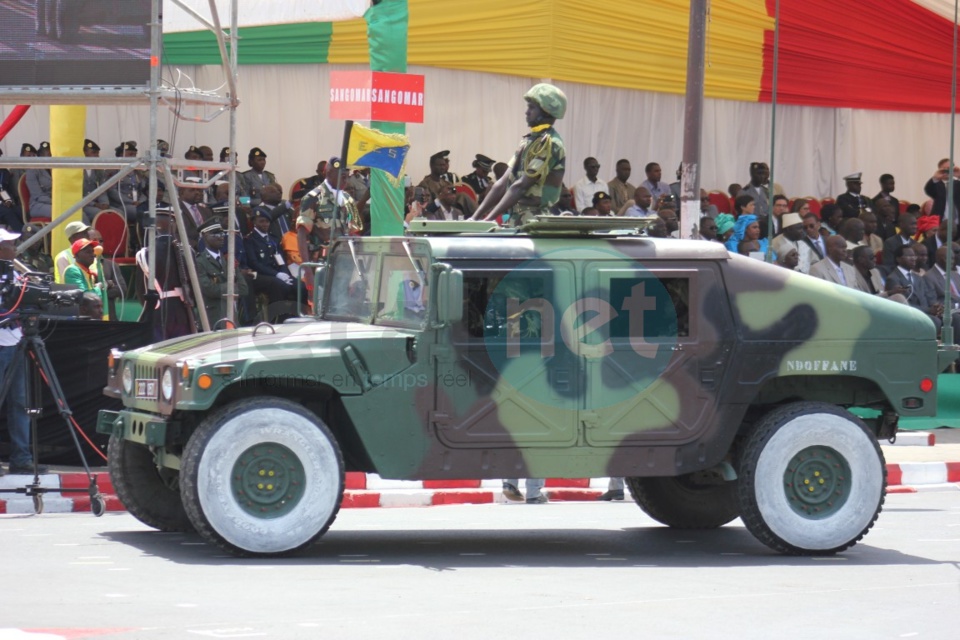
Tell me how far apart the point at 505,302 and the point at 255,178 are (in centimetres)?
1052

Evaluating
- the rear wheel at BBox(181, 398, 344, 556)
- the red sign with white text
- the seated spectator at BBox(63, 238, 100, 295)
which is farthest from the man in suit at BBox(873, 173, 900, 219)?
the rear wheel at BBox(181, 398, 344, 556)

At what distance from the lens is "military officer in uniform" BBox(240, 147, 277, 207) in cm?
1966

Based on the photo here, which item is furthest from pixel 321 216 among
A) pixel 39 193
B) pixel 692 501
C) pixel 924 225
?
pixel 924 225

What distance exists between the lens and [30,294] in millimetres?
11797

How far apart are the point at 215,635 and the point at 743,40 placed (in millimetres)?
17938

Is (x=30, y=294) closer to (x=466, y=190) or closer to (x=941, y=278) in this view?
(x=466, y=190)

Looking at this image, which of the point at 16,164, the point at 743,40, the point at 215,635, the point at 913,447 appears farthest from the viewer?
the point at 743,40

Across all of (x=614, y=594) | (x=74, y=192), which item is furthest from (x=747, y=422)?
(x=74, y=192)

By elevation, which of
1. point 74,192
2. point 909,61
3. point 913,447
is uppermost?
point 909,61

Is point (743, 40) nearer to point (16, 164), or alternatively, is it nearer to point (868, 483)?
point (16, 164)

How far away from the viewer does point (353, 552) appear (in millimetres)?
10195

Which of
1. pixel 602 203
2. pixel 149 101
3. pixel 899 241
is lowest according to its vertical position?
pixel 899 241

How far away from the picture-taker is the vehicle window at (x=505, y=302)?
9789 mm

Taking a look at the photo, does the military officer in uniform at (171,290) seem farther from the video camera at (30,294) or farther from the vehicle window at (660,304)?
the vehicle window at (660,304)
